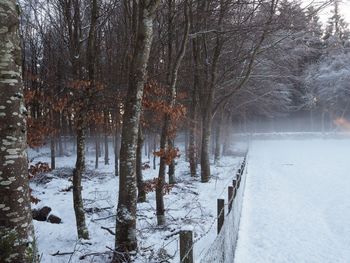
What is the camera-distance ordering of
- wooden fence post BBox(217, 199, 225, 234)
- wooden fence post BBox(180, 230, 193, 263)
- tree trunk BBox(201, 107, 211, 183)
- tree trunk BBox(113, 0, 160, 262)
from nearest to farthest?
wooden fence post BBox(180, 230, 193, 263) → wooden fence post BBox(217, 199, 225, 234) → tree trunk BBox(113, 0, 160, 262) → tree trunk BBox(201, 107, 211, 183)

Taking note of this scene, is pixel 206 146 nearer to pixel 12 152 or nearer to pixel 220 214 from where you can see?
pixel 220 214

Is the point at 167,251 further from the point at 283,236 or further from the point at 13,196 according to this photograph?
the point at 13,196

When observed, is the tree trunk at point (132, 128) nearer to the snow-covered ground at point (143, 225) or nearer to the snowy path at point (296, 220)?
the snow-covered ground at point (143, 225)

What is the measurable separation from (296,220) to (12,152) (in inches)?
358

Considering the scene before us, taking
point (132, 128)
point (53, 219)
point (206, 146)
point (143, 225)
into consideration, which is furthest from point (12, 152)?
point (206, 146)

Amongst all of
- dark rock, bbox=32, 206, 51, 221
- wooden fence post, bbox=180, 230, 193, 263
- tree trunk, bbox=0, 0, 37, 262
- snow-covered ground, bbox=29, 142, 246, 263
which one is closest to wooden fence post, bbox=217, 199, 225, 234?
snow-covered ground, bbox=29, 142, 246, 263

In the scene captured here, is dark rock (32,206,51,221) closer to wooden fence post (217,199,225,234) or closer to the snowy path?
the snowy path

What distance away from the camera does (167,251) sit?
8.07 metres

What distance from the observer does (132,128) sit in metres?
7.44

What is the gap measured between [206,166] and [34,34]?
16.6 meters

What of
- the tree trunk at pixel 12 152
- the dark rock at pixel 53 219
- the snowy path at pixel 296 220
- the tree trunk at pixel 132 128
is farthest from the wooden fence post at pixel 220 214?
the dark rock at pixel 53 219

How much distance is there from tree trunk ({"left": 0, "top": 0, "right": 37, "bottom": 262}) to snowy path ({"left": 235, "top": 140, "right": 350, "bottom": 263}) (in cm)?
503

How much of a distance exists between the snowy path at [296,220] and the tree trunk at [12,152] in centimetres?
503

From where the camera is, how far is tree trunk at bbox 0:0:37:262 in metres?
3.69
